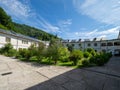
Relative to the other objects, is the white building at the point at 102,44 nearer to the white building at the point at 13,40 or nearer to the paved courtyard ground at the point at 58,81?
the white building at the point at 13,40

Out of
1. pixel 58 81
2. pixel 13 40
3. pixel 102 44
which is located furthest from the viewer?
pixel 102 44

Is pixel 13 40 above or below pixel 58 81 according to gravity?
above

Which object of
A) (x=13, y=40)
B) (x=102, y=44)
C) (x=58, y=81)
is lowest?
(x=58, y=81)

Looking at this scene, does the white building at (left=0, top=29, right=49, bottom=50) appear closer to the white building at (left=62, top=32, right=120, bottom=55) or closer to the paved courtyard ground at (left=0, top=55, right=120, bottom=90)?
the paved courtyard ground at (left=0, top=55, right=120, bottom=90)

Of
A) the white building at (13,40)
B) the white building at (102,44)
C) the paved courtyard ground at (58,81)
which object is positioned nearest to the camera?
the paved courtyard ground at (58,81)

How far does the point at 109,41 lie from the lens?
3928cm

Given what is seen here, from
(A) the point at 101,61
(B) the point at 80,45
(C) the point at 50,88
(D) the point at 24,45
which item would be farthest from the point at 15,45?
(B) the point at 80,45

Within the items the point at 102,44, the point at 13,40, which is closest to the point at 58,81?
the point at 13,40

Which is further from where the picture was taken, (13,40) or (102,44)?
(102,44)

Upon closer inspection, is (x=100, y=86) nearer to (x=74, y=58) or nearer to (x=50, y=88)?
(x=50, y=88)

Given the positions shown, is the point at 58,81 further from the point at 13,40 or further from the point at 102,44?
the point at 102,44

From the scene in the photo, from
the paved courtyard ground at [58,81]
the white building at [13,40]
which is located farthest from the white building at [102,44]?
the paved courtyard ground at [58,81]

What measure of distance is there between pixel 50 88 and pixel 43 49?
8.80 metres

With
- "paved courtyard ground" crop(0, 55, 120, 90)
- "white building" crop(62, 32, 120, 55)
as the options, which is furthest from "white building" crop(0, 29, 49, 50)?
"white building" crop(62, 32, 120, 55)
